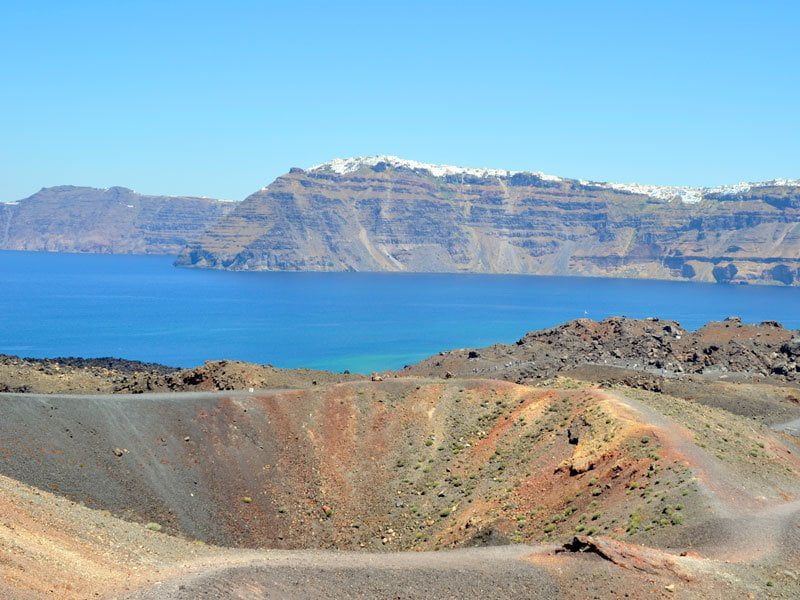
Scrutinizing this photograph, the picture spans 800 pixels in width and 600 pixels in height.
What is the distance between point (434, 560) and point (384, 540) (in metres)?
12.7

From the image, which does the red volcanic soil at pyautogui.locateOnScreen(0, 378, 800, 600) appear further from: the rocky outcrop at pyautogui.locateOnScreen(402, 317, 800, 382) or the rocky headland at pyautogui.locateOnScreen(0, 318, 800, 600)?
the rocky outcrop at pyautogui.locateOnScreen(402, 317, 800, 382)

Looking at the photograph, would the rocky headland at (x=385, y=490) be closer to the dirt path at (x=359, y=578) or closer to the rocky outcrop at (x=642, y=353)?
the dirt path at (x=359, y=578)

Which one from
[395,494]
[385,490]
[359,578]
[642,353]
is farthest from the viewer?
[642,353]

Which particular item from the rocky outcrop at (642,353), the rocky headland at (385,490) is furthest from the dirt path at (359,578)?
the rocky outcrop at (642,353)

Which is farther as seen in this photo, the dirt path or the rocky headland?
the rocky headland

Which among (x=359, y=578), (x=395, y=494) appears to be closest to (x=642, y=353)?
(x=395, y=494)

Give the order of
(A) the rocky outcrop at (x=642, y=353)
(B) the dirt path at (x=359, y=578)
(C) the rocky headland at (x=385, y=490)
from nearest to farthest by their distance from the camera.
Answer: (B) the dirt path at (x=359, y=578)
(C) the rocky headland at (x=385, y=490)
(A) the rocky outcrop at (x=642, y=353)

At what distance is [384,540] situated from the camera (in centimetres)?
4338

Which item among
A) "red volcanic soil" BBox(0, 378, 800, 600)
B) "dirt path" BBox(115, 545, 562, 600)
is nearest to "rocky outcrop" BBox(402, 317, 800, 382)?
"red volcanic soil" BBox(0, 378, 800, 600)

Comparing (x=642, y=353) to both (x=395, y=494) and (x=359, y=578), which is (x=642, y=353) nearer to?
(x=395, y=494)

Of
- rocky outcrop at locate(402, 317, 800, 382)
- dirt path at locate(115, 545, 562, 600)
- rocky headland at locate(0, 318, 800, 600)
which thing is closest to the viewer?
dirt path at locate(115, 545, 562, 600)

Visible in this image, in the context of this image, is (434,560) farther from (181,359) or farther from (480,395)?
(181,359)

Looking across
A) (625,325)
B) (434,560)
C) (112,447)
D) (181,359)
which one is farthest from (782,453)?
(181,359)

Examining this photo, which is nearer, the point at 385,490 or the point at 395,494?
the point at 395,494
